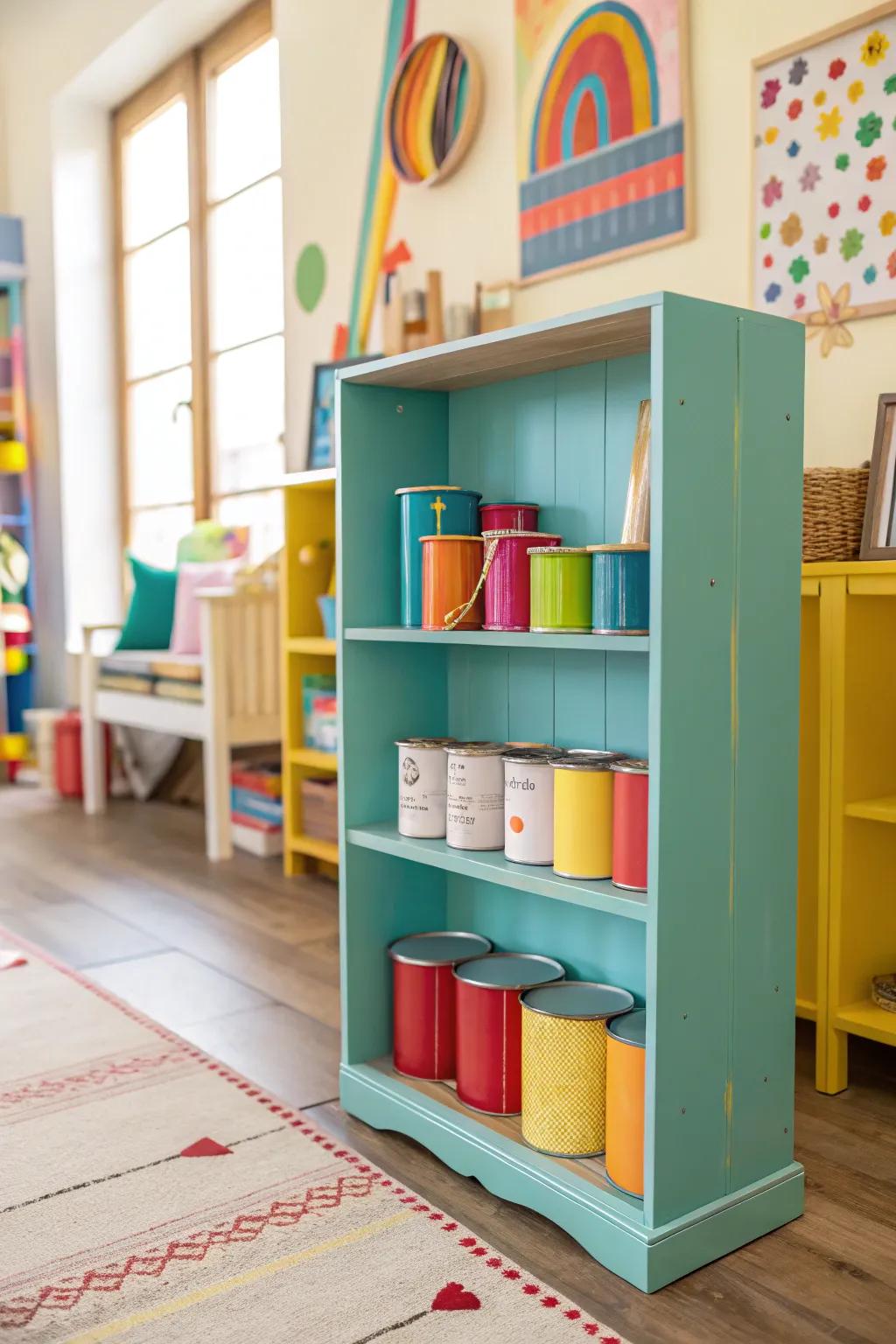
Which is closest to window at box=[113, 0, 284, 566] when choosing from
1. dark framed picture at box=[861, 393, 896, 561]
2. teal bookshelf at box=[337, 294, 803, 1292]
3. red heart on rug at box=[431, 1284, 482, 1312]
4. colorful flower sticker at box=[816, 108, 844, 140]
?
colorful flower sticker at box=[816, 108, 844, 140]

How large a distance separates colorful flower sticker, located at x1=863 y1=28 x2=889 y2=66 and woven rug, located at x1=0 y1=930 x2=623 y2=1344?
6.67ft

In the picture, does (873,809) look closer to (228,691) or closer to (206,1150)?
(206,1150)

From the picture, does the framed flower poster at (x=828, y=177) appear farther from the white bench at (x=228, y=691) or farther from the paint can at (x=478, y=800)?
the white bench at (x=228, y=691)

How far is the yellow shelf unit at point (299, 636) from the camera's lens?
346cm

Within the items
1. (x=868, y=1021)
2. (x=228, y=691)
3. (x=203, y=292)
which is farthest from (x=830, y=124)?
(x=203, y=292)

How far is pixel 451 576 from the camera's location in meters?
1.75

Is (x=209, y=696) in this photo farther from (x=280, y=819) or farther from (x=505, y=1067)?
(x=505, y=1067)

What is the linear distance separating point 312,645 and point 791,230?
165 centimetres

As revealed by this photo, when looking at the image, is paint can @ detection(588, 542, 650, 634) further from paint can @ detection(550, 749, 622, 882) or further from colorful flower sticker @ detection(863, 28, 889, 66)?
colorful flower sticker @ detection(863, 28, 889, 66)

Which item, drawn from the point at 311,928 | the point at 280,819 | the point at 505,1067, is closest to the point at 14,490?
the point at 280,819

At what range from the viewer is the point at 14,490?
5.89 metres

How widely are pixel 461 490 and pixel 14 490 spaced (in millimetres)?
4633

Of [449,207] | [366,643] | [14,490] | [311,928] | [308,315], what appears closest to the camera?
[366,643]

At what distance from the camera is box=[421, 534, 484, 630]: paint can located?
5.71 feet
